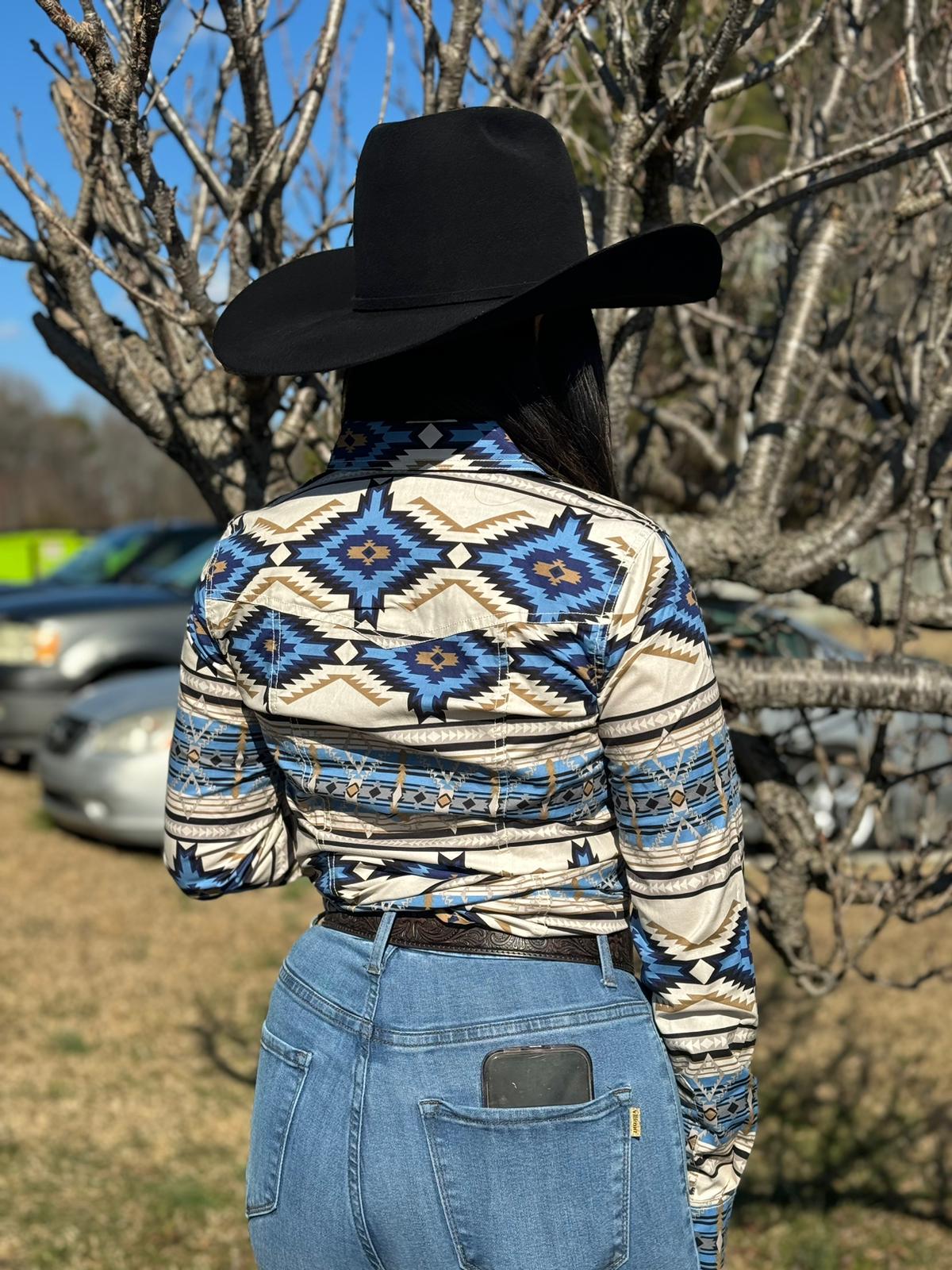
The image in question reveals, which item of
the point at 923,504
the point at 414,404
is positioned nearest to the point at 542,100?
the point at 923,504

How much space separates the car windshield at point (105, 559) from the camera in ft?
35.8

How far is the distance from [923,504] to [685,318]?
1436 mm

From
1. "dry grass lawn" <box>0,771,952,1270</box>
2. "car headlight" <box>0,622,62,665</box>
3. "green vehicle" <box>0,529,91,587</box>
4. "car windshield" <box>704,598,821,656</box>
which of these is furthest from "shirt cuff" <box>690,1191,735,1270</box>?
"green vehicle" <box>0,529,91,587</box>

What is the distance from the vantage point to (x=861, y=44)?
3467 mm

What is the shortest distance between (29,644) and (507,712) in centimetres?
807

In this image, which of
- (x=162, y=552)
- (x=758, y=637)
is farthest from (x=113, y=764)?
(x=758, y=637)

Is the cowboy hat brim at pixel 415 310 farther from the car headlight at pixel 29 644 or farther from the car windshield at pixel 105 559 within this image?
the car windshield at pixel 105 559

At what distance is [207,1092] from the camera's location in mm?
4523

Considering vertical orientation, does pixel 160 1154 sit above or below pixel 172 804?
below

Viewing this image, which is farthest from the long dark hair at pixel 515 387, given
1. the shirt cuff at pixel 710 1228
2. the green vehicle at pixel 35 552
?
the green vehicle at pixel 35 552

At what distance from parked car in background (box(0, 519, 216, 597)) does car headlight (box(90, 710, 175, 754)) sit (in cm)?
351

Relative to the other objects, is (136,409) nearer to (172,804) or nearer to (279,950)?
(172,804)

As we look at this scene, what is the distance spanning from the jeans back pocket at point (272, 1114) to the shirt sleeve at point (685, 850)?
1.45 ft

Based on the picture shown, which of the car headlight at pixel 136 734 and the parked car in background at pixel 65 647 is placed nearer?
the car headlight at pixel 136 734
